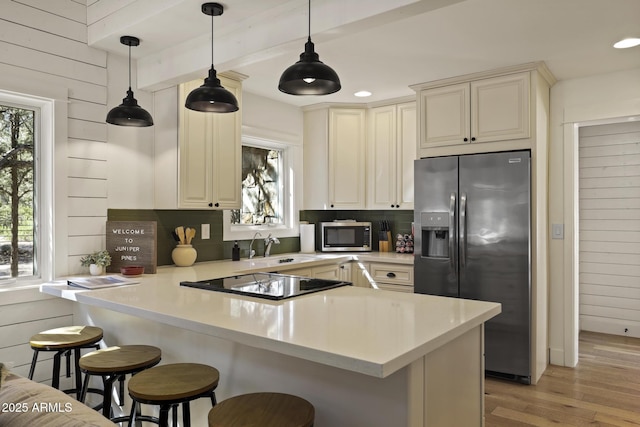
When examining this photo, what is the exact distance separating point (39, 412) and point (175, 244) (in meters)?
2.55

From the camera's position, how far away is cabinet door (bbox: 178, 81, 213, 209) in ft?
10.8

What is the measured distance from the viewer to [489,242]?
11.6ft

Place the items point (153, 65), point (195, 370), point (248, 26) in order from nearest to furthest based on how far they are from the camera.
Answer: point (195, 370)
point (248, 26)
point (153, 65)

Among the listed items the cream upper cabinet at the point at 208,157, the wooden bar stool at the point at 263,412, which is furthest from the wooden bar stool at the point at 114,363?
the cream upper cabinet at the point at 208,157

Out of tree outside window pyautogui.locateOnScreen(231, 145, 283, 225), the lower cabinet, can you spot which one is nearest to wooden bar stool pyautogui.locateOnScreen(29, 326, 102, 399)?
tree outside window pyautogui.locateOnScreen(231, 145, 283, 225)

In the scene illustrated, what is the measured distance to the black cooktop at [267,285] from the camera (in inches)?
86.0

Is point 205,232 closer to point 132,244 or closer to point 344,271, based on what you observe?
point 132,244

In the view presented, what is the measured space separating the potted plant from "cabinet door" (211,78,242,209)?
867 mm

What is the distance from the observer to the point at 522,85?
11.5 feet

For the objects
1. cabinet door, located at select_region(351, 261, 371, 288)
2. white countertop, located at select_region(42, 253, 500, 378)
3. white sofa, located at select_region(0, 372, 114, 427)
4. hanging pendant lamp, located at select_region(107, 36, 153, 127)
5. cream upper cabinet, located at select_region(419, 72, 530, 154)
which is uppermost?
cream upper cabinet, located at select_region(419, 72, 530, 154)

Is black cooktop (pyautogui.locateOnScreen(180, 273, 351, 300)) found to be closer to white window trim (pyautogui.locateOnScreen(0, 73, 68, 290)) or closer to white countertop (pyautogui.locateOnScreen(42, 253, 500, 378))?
white countertop (pyautogui.locateOnScreen(42, 253, 500, 378))

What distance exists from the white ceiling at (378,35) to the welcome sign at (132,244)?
1.01 m

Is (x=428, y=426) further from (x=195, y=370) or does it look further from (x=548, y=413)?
(x=548, y=413)

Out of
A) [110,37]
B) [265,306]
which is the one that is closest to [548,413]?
[265,306]
